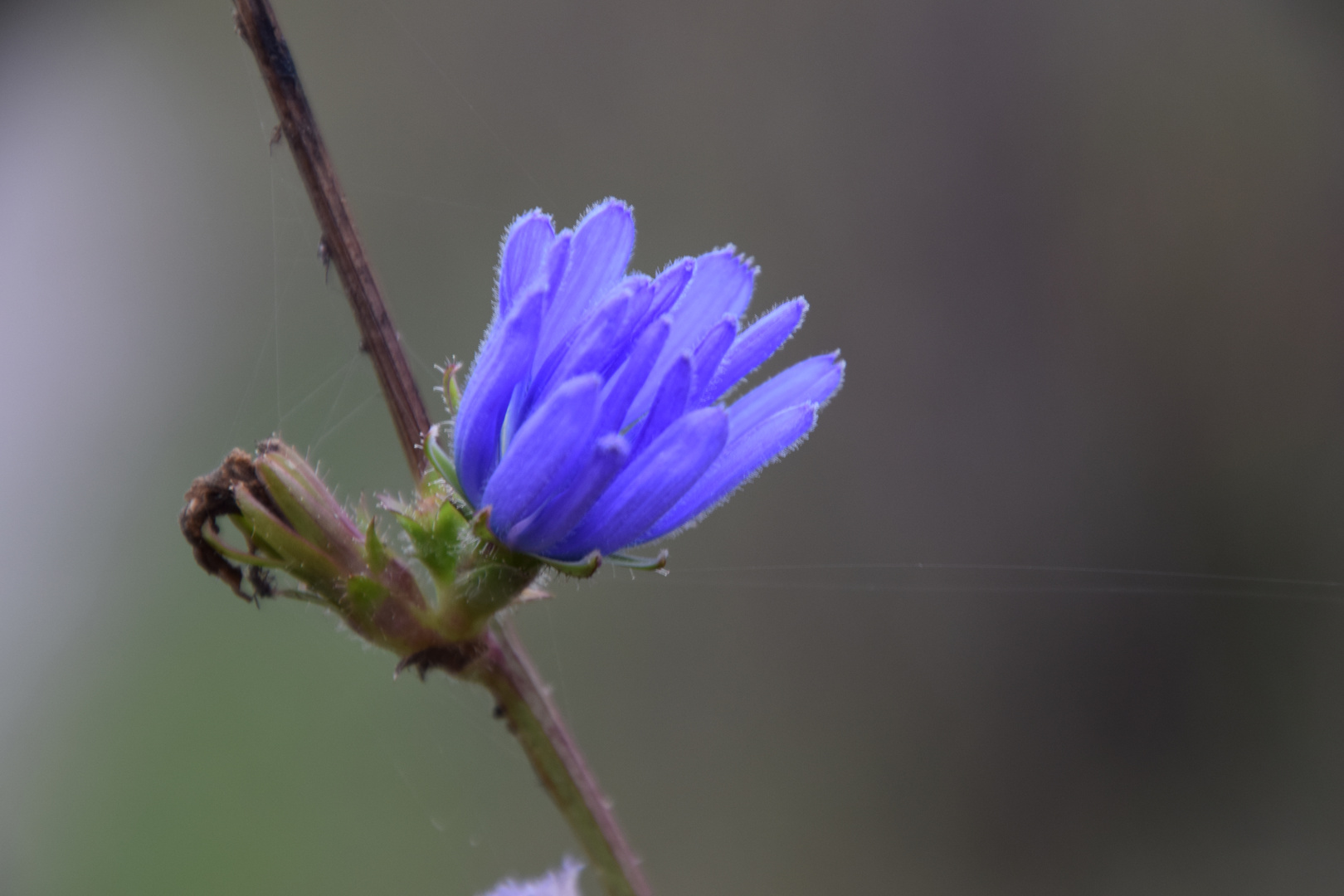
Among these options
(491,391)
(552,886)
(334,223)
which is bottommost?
(552,886)

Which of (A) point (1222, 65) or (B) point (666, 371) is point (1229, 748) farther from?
(B) point (666, 371)

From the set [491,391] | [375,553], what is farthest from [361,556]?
[491,391]

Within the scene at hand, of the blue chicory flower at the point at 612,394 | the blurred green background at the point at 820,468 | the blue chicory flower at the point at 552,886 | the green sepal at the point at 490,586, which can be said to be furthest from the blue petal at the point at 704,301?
the blurred green background at the point at 820,468

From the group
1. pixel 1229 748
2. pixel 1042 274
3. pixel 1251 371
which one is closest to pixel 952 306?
pixel 1042 274

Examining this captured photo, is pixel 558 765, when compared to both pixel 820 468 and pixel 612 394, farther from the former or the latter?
pixel 820 468

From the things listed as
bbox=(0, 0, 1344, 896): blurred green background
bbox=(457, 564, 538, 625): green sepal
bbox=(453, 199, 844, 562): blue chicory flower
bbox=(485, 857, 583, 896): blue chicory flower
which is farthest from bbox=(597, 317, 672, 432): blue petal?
bbox=(0, 0, 1344, 896): blurred green background

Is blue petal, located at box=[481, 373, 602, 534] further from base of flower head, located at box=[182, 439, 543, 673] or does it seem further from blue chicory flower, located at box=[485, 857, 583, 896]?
blue chicory flower, located at box=[485, 857, 583, 896]
